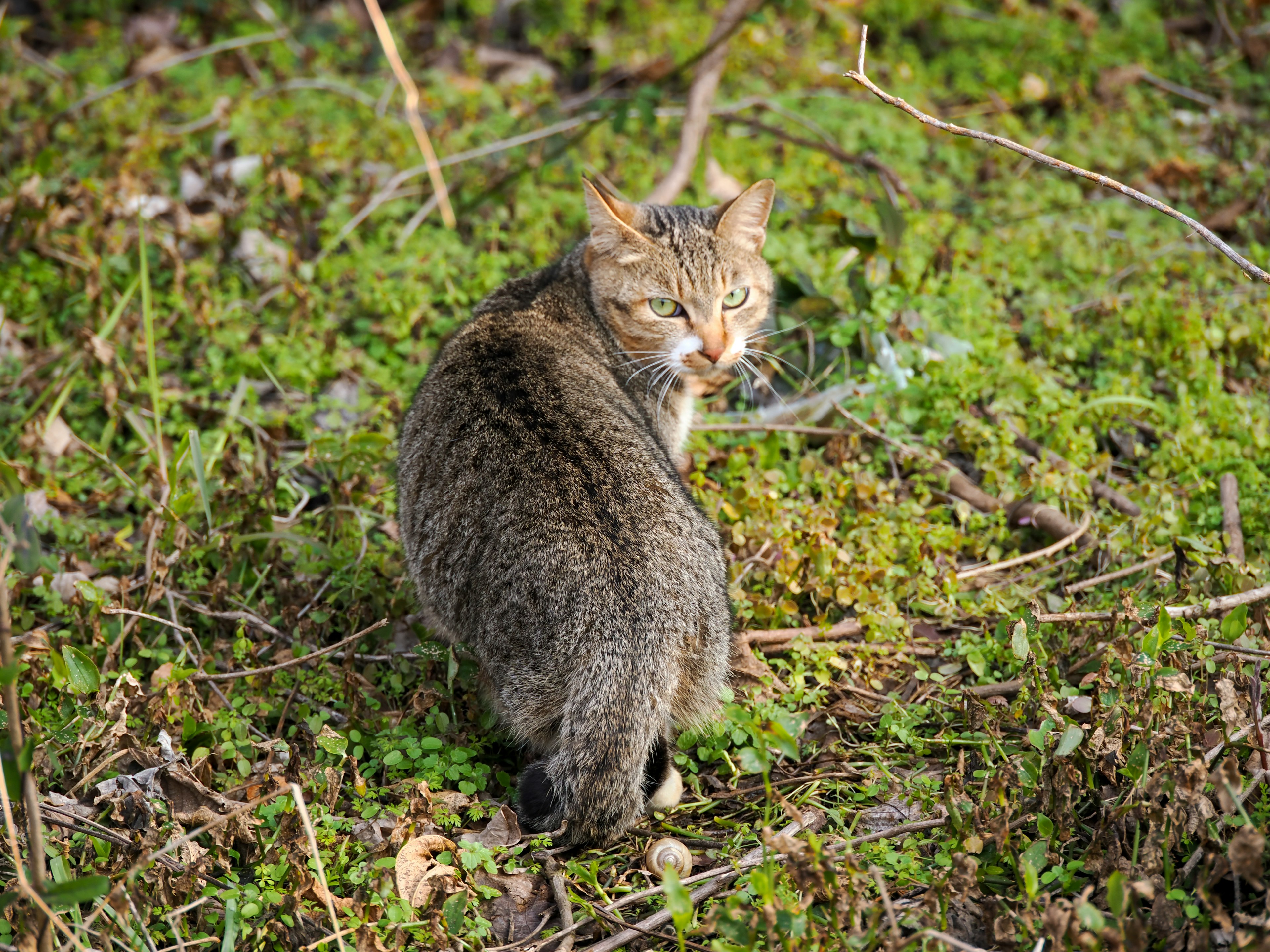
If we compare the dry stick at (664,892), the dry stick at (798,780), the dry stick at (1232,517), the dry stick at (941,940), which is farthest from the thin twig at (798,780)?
the dry stick at (1232,517)

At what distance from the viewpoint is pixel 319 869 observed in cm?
260

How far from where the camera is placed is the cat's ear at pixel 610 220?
4012mm

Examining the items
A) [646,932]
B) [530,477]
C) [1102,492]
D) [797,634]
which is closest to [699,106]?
[1102,492]

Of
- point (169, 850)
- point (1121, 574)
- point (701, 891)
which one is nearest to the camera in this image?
point (169, 850)

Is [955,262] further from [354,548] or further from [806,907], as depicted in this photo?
[806,907]

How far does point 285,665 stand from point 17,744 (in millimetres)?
1235

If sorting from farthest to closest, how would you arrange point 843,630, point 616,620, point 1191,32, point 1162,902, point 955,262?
point 1191,32
point 955,262
point 843,630
point 616,620
point 1162,902

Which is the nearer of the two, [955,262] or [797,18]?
[955,262]

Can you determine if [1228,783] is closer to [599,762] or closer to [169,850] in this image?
→ [599,762]

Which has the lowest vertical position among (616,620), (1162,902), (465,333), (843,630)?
(843,630)

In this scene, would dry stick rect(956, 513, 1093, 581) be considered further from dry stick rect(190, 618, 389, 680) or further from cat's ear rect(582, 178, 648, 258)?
dry stick rect(190, 618, 389, 680)

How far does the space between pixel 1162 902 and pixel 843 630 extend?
1494mm

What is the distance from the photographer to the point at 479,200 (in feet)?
18.4

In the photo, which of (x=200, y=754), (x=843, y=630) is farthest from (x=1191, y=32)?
(x=200, y=754)
